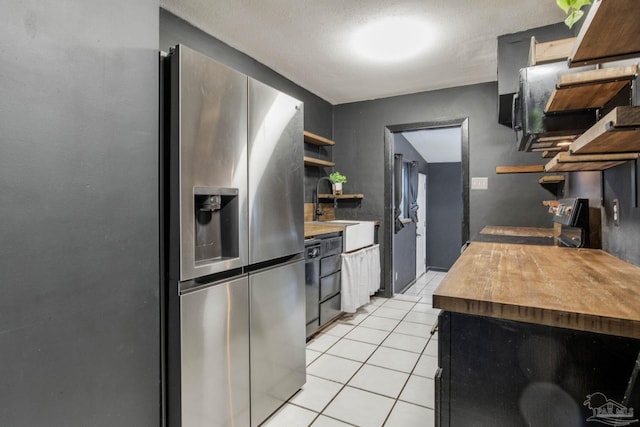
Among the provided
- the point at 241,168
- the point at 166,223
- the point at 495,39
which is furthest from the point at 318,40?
the point at 166,223

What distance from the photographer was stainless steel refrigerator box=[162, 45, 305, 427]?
1.36m

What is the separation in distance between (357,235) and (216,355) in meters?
2.37

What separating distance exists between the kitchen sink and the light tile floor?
0.79 m

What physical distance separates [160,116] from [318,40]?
71.2 inches

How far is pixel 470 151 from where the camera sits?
12.1 feet

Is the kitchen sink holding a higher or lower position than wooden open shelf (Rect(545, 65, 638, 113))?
lower

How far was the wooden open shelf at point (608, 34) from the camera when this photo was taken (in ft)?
2.33

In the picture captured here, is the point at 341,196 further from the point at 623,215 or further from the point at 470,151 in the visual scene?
the point at 623,215

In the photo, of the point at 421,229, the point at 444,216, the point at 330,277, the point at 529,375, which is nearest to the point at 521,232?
the point at 330,277

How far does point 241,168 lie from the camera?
1.63 metres

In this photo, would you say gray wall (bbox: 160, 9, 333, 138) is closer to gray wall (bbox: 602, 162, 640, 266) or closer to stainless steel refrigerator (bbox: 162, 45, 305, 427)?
stainless steel refrigerator (bbox: 162, 45, 305, 427)

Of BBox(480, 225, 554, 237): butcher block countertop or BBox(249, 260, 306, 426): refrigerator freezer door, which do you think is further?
BBox(480, 225, 554, 237): butcher block countertop

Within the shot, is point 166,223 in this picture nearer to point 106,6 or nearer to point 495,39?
point 106,6

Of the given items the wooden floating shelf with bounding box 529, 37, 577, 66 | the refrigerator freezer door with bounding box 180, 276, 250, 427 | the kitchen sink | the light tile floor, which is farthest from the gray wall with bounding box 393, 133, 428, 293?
the refrigerator freezer door with bounding box 180, 276, 250, 427
